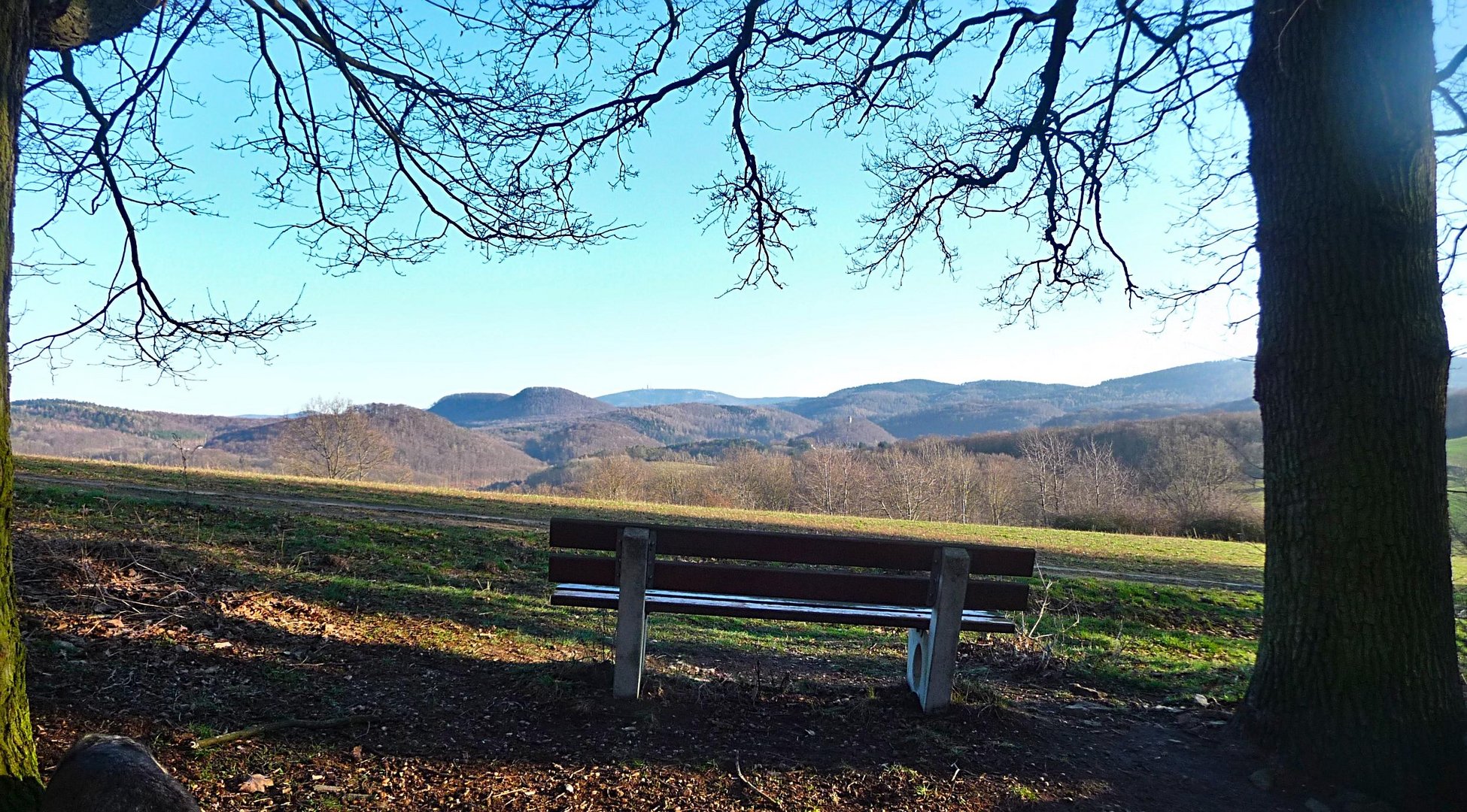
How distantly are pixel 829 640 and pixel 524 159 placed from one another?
14.9 ft

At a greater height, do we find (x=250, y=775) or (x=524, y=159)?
(x=524, y=159)

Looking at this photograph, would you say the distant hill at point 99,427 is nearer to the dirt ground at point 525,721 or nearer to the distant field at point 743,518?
the distant field at point 743,518

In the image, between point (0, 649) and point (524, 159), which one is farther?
point (524, 159)

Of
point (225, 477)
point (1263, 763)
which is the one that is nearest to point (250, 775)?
point (1263, 763)

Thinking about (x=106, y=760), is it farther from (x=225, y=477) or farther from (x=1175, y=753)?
(x=225, y=477)

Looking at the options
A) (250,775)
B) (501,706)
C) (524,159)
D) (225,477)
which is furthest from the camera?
(225,477)

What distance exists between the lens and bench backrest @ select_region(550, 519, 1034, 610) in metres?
3.83

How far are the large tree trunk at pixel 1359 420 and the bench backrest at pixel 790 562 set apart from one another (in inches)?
48.4

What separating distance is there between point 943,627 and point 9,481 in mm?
3772

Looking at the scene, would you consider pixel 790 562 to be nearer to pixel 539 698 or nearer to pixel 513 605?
pixel 539 698

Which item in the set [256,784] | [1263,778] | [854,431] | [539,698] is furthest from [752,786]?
[854,431]

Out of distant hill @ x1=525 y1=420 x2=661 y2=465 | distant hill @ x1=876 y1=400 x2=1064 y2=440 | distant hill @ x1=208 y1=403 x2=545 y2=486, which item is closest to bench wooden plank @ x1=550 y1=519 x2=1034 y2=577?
distant hill @ x1=208 y1=403 x2=545 y2=486

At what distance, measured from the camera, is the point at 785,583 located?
12.8 ft

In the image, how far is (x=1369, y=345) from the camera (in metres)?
3.51
